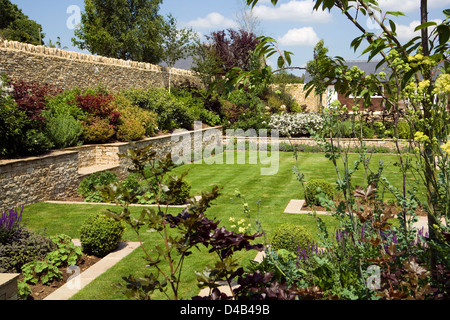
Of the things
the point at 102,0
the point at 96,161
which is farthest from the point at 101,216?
the point at 102,0

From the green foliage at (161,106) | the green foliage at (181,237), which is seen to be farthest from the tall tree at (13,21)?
the green foliage at (181,237)

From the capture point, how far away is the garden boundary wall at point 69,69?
38.5 feet

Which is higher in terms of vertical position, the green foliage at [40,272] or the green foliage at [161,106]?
the green foliage at [161,106]

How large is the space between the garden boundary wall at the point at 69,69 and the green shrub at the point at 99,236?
24.6 ft

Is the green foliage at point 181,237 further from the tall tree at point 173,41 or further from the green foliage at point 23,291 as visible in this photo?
the tall tree at point 173,41

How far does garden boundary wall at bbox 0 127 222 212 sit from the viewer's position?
8.36 meters

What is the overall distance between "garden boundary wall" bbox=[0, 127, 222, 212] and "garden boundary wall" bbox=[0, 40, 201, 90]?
3187mm

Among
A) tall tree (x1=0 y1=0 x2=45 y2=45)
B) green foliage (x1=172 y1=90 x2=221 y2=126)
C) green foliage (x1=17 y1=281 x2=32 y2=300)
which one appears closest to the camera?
green foliage (x1=17 y1=281 x2=32 y2=300)

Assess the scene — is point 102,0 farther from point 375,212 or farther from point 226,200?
point 375,212

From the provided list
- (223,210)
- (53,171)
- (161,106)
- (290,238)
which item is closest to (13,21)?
(161,106)

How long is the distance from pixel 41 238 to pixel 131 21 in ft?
66.0

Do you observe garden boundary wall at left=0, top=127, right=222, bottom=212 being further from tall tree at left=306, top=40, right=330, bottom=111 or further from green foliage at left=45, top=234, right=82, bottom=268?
tall tree at left=306, top=40, right=330, bottom=111

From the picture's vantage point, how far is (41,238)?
18.4 ft

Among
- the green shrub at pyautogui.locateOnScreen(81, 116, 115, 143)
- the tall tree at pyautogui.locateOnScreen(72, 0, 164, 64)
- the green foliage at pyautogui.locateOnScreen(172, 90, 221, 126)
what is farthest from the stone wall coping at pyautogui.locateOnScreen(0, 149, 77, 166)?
the tall tree at pyautogui.locateOnScreen(72, 0, 164, 64)
